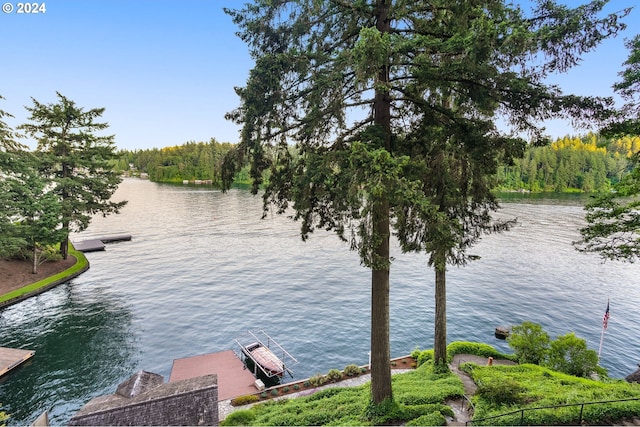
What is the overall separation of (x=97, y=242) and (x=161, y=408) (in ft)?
136

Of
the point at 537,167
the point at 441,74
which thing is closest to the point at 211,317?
the point at 441,74

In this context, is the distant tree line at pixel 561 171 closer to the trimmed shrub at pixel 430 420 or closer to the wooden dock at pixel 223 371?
the wooden dock at pixel 223 371

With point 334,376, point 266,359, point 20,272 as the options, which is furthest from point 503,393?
point 20,272

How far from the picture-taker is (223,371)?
63.1 feet

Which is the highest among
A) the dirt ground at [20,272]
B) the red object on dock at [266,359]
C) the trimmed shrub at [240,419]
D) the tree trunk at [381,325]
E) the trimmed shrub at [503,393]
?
the tree trunk at [381,325]

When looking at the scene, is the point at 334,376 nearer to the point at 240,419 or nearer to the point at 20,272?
the point at 240,419

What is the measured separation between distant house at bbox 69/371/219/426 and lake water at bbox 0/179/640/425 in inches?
219

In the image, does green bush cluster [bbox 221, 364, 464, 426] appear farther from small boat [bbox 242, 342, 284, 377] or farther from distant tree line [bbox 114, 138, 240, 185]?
distant tree line [bbox 114, 138, 240, 185]

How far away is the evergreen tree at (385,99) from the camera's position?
7.18 meters

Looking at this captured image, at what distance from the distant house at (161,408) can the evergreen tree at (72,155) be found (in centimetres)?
2612

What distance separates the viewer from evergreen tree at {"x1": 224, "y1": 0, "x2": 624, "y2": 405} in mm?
7184

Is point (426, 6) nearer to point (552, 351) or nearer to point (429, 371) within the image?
point (429, 371)

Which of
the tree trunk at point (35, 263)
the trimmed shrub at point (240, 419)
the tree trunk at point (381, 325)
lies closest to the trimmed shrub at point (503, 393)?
the tree trunk at point (381, 325)

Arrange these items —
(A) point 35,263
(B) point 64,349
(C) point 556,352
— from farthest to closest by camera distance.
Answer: (A) point 35,263 < (B) point 64,349 < (C) point 556,352
